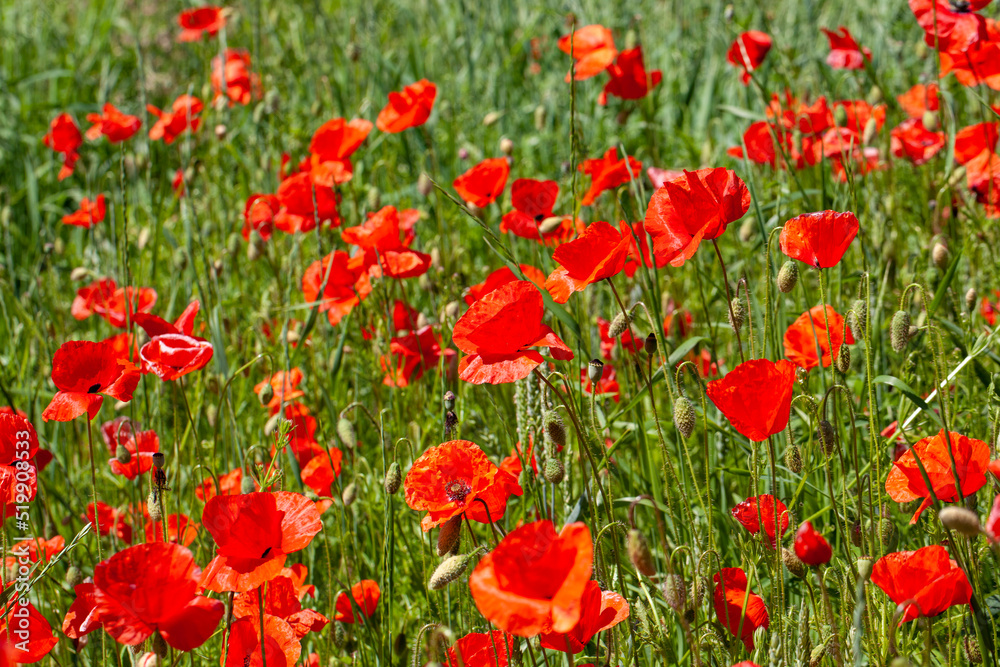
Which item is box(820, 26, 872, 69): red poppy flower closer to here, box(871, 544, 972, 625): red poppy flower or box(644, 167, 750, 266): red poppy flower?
box(644, 167, 750, 266): red poppy flower

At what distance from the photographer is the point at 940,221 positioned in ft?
8.98

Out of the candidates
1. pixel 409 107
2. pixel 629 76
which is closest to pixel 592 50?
pixel 629 76

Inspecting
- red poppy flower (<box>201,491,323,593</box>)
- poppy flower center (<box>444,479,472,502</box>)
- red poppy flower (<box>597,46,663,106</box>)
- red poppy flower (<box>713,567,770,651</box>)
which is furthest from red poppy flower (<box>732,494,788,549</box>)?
red poppy flower (<box>597,46,663,106</box>)

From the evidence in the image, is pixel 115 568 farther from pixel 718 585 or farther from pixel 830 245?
pixel 830 245

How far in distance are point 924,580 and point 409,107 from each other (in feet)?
6.86

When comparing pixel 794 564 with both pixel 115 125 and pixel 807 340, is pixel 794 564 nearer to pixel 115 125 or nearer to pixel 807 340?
pixel 807 340

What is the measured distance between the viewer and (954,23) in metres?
2.49

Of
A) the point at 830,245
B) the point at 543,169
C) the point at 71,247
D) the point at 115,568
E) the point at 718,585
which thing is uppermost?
the point at 830,245

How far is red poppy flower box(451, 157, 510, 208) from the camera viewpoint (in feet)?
8.19

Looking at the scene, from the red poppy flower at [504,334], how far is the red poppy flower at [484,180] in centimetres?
118

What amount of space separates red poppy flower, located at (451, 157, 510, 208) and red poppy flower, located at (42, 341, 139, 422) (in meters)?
1.17

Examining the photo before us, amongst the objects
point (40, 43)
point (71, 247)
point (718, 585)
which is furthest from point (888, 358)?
point (40, 43)

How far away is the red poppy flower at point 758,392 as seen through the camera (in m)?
1.24

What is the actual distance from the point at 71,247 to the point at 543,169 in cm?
224
